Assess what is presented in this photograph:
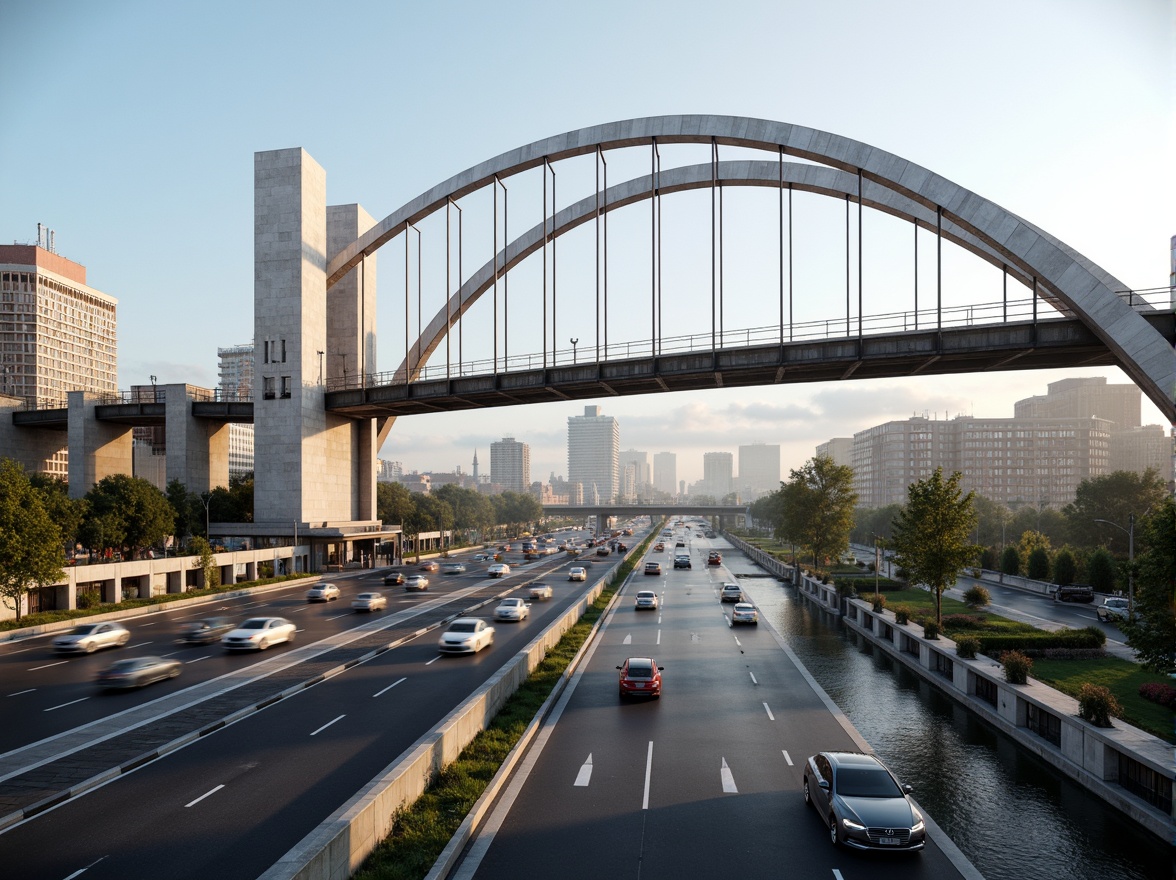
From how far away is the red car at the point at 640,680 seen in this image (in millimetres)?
25031

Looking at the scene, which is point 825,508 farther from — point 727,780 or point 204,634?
point 727,780

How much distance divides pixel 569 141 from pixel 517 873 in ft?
193

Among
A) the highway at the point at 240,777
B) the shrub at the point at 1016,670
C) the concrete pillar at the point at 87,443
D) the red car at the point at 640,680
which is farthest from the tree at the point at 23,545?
the concrete pillar at the point at 87,443

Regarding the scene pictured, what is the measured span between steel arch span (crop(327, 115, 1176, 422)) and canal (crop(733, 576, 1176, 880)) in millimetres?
14404

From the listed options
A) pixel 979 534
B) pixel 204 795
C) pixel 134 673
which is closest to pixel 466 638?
pixel 134 673

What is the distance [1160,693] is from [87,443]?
305 feet

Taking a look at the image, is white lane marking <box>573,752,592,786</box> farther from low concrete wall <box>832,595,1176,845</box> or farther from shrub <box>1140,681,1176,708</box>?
shrub <box>1140,681,1176,708</box>

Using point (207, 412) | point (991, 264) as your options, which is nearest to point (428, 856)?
point (991, 264)

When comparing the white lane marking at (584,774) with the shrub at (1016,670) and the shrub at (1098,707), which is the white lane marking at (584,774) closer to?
the shrub at (1098,707)

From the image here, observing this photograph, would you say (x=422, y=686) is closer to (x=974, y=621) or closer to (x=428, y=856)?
(x=428, y=856)

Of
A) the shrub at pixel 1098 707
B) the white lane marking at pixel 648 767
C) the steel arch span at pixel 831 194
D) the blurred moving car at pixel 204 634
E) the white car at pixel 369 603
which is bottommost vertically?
the white car at pixel 369 603

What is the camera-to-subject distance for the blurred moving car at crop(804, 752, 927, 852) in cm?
1369

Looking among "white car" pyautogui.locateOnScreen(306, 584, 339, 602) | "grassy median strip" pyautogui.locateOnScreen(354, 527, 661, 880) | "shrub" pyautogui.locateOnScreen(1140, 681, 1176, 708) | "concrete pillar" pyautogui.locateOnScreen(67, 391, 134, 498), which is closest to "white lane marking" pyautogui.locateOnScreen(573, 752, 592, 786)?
"grassy median strip" pyautogui.locateOnScreen(354, 527, 661, 880)

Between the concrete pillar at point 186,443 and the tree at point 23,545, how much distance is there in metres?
38.1
